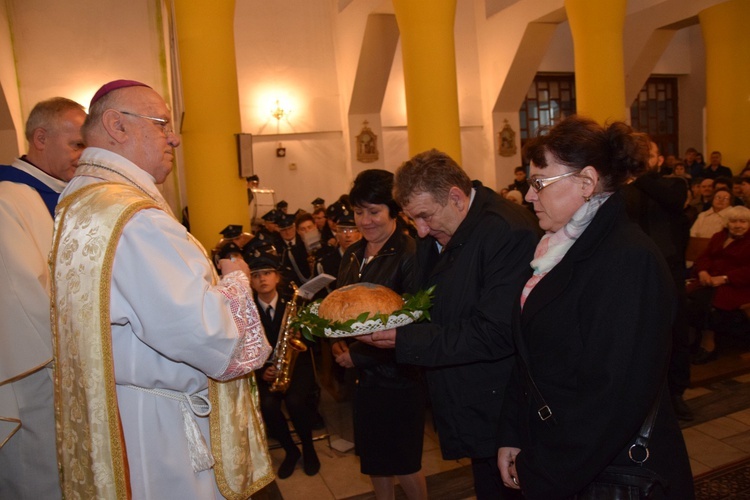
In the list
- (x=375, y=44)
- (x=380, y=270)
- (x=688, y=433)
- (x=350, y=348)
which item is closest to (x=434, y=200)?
(x=380, y=270)

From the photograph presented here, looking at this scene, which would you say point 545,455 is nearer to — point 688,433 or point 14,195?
point 14,195

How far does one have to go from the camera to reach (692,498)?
6.18ft

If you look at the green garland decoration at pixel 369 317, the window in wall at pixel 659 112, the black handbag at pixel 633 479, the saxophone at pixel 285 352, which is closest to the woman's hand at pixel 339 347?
the saxophone at pixel 285 352

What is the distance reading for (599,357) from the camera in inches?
68.4

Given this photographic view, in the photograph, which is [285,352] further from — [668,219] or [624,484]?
[668,219]

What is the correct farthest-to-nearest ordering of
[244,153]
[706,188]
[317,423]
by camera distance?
[706,188]
[244,153]
[317,423]

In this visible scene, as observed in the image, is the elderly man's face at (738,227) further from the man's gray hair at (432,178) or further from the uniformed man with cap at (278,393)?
the man's gray hair at (432,178)

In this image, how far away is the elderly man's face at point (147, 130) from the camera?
212cm

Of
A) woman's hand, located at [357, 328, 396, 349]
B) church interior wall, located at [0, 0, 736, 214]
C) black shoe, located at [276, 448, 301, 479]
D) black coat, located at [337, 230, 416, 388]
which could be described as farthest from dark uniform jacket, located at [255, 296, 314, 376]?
church interior wall, located at [0, 0, 736, 214]

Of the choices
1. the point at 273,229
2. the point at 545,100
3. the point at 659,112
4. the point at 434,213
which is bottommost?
the point at 273,229

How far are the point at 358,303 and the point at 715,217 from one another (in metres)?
6.71

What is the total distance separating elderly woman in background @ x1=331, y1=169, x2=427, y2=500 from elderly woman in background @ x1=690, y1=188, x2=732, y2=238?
18.4 feet

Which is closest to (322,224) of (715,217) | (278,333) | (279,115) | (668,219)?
(278,333)

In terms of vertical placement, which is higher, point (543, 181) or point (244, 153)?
point (244, 153)
